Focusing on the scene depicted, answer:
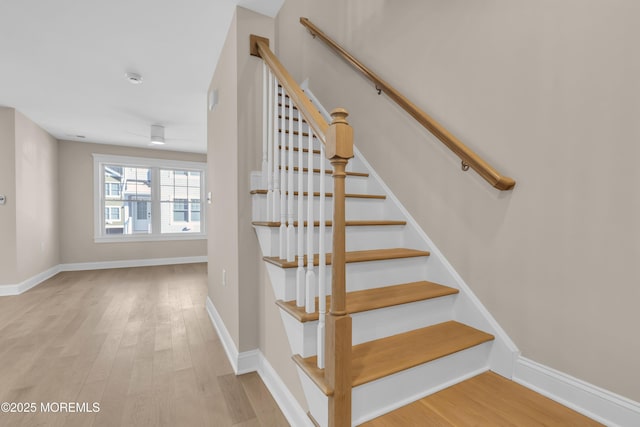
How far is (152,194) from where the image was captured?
5.97m

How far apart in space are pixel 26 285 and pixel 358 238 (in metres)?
4.94

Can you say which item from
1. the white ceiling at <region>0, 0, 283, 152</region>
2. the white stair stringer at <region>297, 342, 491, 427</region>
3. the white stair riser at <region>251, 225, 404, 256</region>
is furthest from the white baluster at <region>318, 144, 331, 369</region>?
the white ceiling at <region>0, 0, 283, 152</region>

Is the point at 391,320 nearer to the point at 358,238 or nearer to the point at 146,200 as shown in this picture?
the point at 358,238

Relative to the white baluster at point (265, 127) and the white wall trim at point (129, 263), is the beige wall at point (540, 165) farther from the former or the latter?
the white wall trim at point (129, 263)

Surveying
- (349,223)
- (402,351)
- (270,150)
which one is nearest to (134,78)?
(270,150)

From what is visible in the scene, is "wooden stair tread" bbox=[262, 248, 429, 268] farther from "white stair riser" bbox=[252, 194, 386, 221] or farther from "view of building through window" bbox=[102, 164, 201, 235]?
"view of building through window" bbox=[102, 164, 201, 235]

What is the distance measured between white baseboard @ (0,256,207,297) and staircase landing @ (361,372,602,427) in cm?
508

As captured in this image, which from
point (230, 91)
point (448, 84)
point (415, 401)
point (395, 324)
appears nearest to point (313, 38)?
point (230, 91)

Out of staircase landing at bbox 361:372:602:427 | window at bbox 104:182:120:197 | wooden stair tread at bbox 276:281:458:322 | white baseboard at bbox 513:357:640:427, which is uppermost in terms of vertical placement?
window at bbox 104:182:120:197

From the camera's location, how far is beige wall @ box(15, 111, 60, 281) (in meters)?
3.93

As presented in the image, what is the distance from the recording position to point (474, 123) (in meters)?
1.55

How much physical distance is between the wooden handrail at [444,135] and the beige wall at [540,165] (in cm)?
7

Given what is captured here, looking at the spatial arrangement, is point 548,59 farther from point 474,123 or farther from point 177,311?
point 177,311

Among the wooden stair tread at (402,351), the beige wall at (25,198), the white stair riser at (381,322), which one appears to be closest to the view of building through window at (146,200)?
the beige wall at (25,198)
